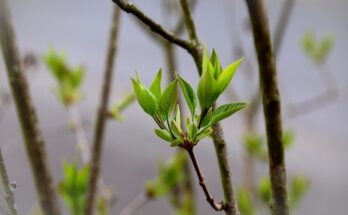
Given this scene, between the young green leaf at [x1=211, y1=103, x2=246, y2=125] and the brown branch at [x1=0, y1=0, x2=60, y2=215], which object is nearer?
the young green leaf at [x1=211, y1=103, x2=246, y2=125]

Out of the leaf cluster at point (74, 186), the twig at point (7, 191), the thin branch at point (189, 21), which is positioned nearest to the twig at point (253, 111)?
the leaf cluster at point (74, 186)

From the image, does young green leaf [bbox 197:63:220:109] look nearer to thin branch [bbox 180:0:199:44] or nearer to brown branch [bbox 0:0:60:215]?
Answer: thin branch [bbox 180:0:199:44]

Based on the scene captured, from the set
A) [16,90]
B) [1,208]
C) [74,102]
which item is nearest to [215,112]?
[1,208]

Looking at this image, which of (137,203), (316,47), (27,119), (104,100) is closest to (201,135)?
(27,119)

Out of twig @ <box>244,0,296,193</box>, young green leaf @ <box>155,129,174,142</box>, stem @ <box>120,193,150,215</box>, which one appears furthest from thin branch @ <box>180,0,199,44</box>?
twig @ <box>244,0,296,193</box>

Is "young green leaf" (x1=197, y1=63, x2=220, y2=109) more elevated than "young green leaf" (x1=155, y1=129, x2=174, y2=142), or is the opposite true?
"young green leaf" (x1=197, y1=63, x2=220, y2=109)

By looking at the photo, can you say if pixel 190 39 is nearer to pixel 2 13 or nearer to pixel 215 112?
pixel 215 112

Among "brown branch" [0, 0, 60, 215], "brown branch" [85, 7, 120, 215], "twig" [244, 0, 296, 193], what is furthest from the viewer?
"twig" [244, 0, 296, 193]

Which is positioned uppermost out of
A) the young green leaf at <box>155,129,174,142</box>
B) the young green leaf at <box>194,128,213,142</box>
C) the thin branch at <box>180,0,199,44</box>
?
the thin branch at <box>180,0,199,44</box>
